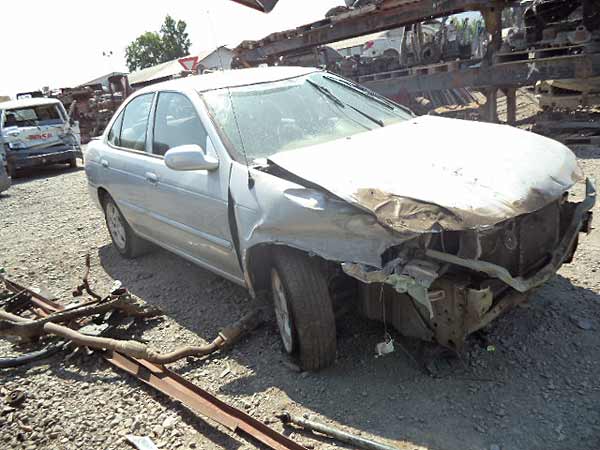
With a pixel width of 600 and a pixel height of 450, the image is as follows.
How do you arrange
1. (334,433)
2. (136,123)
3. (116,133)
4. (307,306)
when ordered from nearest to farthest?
(334,433) → (307,306) → (136,123) → (116,133)

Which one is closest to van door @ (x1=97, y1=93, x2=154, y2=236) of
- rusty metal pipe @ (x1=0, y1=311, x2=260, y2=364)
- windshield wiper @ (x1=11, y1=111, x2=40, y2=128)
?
rusty metal pipe @ (x1=0, y1=311, x2=260, y2=364)

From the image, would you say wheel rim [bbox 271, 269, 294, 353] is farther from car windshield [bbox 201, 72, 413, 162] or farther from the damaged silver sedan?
car windshield [bbox 201, 72, 413, 162]

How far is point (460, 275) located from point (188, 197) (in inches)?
78.1

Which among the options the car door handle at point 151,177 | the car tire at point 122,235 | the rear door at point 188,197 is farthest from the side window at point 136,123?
the car tire at point 122,235

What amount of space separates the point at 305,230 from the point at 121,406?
1536mm

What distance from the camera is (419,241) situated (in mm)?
2619

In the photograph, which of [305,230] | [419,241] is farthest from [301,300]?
[419,241]

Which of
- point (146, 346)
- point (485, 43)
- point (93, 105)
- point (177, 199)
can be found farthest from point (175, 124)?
point (93, 105)

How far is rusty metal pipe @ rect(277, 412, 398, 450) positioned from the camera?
8.06ft

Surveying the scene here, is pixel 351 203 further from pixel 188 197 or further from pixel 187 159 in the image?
pixel 188 197

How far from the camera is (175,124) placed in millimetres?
4113

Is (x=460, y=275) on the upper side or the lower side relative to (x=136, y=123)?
lower

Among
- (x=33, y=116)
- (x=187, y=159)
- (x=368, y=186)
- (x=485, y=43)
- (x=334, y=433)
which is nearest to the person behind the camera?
(x=334, y=433)

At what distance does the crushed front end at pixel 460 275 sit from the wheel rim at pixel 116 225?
3.24m
